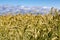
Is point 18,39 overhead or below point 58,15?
below

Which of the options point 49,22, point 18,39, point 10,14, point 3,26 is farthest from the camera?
point 10,14

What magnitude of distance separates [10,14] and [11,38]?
2570 mm

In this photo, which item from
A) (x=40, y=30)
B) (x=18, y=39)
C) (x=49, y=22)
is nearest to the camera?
(x=18, y=39)

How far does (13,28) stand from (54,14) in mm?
1039

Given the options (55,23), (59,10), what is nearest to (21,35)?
(55,23)

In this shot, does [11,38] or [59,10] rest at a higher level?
[59,10]

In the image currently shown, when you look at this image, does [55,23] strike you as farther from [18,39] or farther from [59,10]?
[18,39]

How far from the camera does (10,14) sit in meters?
7.30

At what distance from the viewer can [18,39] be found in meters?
4.64

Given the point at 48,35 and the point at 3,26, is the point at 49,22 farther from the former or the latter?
the point at 3,26

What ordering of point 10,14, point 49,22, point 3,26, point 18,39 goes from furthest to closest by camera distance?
point 10,14
point 3,26
point 49,22
point 18,39

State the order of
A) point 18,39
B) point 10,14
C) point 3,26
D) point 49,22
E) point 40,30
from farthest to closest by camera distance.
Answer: point 10,14, point 3,26, point 49,22, point 40,30, point 18,39

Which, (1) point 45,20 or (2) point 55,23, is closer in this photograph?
(2) point 55,23

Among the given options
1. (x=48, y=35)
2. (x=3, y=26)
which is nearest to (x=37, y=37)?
(x=48, y=35)
